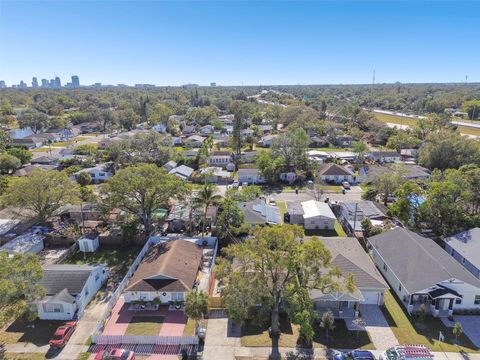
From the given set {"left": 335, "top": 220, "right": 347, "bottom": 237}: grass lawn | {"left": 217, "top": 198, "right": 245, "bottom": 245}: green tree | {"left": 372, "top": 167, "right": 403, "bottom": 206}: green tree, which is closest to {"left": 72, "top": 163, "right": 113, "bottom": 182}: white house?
{"left": 217, "top": 198, "right": 245, "bottom": 245}: green tree

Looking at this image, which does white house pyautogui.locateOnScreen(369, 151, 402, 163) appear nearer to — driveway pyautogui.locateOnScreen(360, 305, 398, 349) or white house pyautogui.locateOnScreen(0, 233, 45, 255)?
driveway pyautogui.locateOnScreen(360, 305, 398, 349)

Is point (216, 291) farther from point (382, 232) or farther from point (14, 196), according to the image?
point (14, 196)

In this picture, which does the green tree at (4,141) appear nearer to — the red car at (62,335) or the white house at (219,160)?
the white house at (219,160)

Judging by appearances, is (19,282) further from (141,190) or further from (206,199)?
(206,199)

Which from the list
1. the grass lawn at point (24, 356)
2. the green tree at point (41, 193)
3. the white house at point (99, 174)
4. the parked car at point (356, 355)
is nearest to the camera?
the parked car at point (356, 355)

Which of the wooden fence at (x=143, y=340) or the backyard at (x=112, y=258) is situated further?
the backyard at (x=112, y=258)

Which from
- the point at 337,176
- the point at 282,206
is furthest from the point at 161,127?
the point at 282,206

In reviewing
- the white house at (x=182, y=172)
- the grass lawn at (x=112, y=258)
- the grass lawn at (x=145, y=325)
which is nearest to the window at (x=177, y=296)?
the grass lawn at (x=145, y=325)

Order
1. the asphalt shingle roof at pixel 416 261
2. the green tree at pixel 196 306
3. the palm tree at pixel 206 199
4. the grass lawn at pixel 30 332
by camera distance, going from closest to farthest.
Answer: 1. the green tree at pixel 196 306
2. the grass lawn at pixel 30 332
3. the asphalt shingle roof at pixel 416 261
4. the palm tree at pixel 206 199
